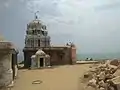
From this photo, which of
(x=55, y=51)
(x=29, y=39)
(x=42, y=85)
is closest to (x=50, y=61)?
A: (x=55, y=51)

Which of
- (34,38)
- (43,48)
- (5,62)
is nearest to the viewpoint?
(5,62)

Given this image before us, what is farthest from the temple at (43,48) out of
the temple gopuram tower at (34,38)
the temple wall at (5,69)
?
the temple wall at (5,69)

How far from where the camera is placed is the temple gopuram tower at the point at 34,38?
41.0 metres

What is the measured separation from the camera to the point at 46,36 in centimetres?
4397

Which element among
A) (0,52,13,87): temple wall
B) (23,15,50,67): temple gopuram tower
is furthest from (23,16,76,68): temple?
(0,52,13,87): temple wall

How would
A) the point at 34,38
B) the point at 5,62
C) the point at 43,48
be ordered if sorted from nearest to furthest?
the point at 5,62 < the point at 43,48 < the point at 34,38

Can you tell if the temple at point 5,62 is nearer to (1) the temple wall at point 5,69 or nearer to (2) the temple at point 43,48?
(1) the temple wall at point 5,69

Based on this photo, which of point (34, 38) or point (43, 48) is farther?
point (34, 38)

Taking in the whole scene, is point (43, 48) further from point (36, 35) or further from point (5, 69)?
point (5, 69)

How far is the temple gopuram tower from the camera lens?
1613 inches

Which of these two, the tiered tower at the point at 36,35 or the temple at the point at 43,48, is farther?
the tiered tower at the point at 36,35

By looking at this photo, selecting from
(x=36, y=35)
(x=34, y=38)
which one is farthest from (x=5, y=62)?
(x=36, y=35)

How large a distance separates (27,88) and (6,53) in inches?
112

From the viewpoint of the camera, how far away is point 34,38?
138 ft
